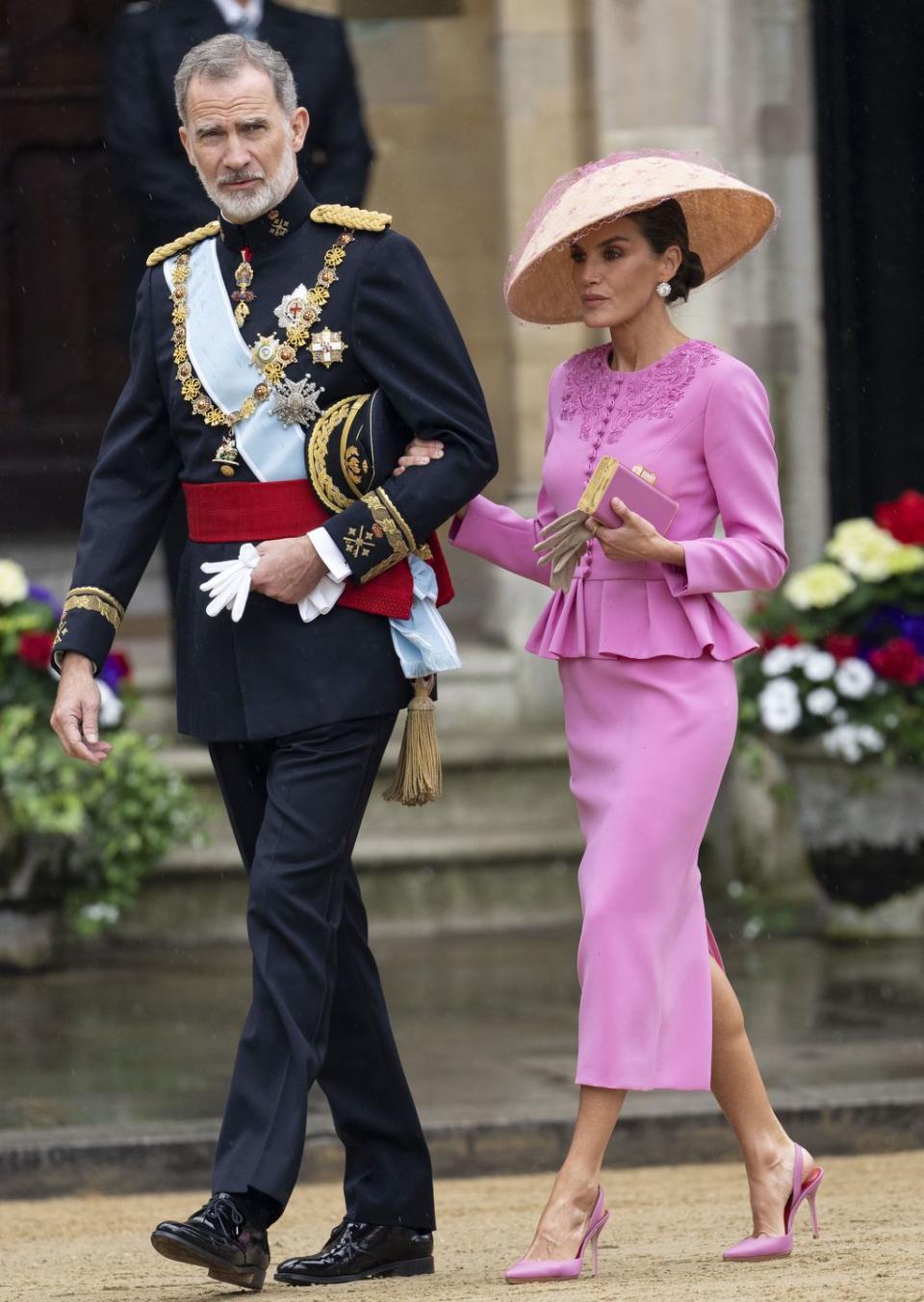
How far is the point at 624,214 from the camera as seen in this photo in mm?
4395

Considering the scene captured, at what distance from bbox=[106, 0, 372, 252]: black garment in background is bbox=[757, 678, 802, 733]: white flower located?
1.76m

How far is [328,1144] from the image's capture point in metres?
5.79

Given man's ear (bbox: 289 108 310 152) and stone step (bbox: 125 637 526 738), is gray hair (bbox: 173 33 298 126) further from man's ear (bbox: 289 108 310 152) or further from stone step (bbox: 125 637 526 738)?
stone step (bbox: 125 637 526 738)

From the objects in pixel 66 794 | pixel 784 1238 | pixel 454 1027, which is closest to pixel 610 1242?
pixel 784 1238

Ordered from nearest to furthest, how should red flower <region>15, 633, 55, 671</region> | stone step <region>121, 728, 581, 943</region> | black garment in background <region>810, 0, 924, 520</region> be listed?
red flower <region>15, 633, 55, 671</region>, stone step <region>121, 728, 581, 943</region>, black garment in background <region>810, 0, 924, 520</region>

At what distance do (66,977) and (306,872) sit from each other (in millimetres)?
3531

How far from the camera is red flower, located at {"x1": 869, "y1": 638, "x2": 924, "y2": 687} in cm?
760

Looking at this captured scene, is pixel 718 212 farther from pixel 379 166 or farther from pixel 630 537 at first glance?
pixel 379 166

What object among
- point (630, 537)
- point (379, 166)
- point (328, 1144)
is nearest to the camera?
point (630, 537)

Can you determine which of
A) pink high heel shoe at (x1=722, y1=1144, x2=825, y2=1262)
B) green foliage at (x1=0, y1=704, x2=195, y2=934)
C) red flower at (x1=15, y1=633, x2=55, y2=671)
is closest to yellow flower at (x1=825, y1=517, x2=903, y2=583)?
green foliage at (x1=0, y1=704, x2=195, y2=934)

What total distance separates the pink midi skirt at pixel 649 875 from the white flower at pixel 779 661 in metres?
3.32

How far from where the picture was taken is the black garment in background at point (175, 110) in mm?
7531

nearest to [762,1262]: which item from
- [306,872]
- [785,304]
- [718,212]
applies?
[306,872]

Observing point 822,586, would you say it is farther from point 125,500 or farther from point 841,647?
point 125,500
